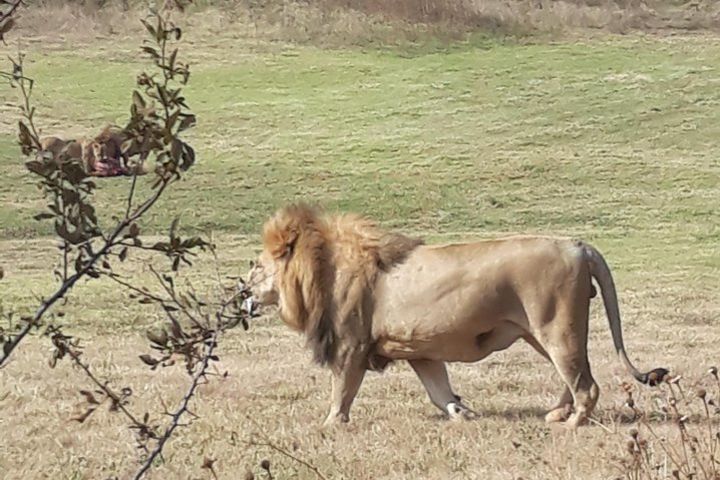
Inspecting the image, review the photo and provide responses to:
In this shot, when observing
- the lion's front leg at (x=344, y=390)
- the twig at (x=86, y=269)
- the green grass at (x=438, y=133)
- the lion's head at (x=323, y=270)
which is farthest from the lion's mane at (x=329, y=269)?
the green grass at (x=438, y=133)

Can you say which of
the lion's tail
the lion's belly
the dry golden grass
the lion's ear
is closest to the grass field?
the dry golden grass

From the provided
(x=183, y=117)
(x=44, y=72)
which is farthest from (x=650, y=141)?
(x=183, y=117)

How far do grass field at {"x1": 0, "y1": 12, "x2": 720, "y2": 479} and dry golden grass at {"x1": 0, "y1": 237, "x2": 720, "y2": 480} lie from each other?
27 mm

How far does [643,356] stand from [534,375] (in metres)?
1.77

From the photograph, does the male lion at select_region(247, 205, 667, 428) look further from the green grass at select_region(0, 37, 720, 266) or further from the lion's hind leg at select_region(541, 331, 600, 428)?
the green grass at select_region(0, 37, 720, 266)

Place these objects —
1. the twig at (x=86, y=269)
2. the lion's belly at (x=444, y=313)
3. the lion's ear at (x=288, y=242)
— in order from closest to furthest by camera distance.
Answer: the twig at (x=86, y=269) < the lion's belly at (x=444, y=313) < the lion's ear at (x=288, y=242)

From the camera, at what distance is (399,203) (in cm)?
2800

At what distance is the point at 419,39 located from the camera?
44.9 meters

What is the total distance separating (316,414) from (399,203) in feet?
63.9

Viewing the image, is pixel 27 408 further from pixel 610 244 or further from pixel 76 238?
pixel 610 244

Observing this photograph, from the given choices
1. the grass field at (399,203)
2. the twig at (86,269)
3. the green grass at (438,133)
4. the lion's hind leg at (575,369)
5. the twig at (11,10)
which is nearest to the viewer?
the twig at (11,10)

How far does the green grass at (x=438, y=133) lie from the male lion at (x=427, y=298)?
14.5 meters

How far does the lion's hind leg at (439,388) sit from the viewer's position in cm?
825

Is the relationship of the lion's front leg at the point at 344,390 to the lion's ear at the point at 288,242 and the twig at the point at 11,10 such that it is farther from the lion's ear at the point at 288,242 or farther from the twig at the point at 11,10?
the twig at the point at 11,10
